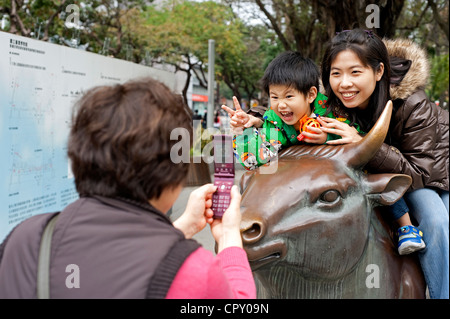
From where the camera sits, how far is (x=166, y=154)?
3.92 ft

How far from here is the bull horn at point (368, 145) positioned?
181 centimetres

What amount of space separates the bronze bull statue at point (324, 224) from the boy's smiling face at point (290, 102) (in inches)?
10.4

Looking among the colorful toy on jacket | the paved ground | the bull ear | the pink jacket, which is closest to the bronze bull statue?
the bull ear

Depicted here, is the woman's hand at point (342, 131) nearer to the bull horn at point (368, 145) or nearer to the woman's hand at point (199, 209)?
the bull horn at point (368, 145)

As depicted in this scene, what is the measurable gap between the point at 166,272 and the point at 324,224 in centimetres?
89

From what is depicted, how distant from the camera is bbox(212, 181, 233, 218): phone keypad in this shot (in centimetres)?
158

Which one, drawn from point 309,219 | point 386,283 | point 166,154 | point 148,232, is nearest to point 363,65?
point 309,219

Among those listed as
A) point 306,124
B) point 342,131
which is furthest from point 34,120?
point 342,131

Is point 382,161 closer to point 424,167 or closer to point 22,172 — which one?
point 424,167

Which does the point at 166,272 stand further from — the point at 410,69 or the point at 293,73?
the point at 410,69

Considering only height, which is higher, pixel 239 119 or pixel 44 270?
pixel 239 119

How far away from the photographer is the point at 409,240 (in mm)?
2037

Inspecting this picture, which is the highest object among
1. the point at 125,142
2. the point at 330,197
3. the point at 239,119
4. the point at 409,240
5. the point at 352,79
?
the point at 352,79

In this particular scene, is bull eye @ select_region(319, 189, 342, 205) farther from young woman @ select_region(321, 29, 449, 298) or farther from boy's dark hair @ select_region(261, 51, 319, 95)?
boy's dark hair @ select_region(261, 51, 319, 95)
